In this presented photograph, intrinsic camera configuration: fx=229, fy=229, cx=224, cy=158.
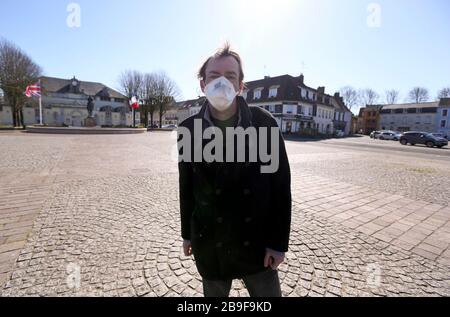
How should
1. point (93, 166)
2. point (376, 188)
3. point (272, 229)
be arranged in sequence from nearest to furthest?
1. point (272, 229)
2. point (376, 188)
3. point (93, 166)

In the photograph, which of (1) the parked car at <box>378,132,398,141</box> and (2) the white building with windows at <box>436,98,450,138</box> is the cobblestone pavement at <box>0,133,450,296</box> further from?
(2) the white building with windows at <box>436,98,450,138</box>

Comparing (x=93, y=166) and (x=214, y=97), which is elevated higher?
(x=214, y=97)

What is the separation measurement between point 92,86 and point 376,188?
67.1 meters

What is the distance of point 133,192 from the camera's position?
565 centimetres

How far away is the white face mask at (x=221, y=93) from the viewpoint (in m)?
1.44

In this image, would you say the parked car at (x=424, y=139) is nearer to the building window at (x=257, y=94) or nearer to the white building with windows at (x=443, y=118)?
the building window at (x=257, y=94)

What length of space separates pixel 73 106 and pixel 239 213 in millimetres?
64256

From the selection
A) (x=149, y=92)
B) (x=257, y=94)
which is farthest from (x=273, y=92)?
(x=149, y=92)

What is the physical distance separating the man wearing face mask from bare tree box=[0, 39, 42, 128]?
4408 centimetres
